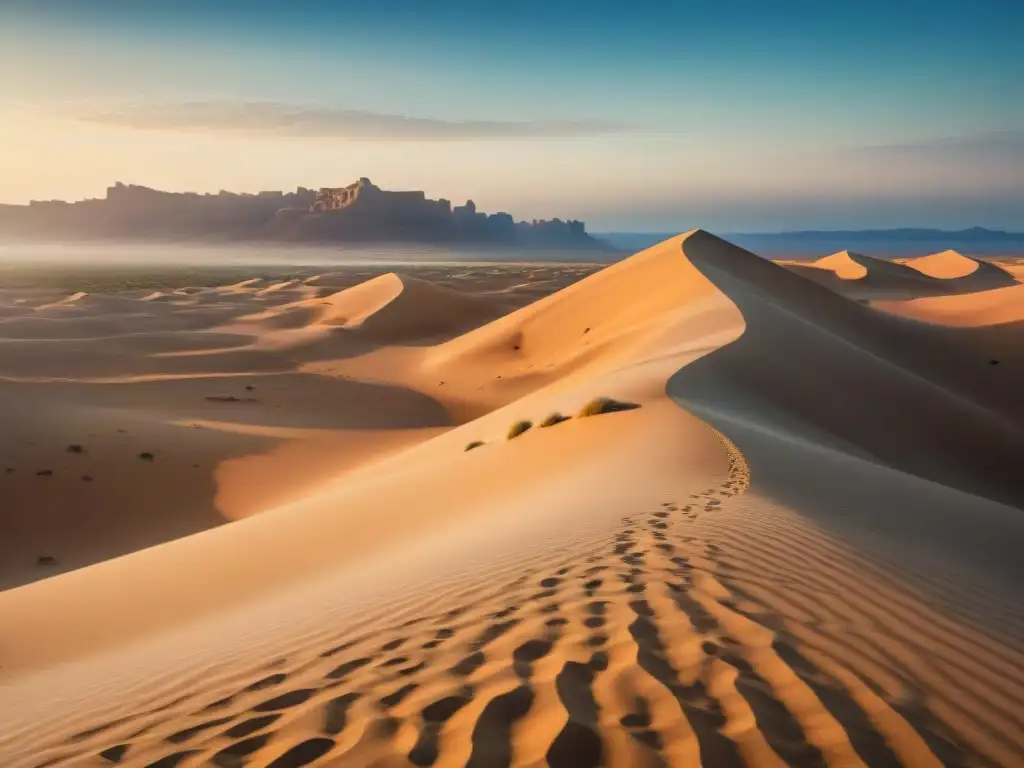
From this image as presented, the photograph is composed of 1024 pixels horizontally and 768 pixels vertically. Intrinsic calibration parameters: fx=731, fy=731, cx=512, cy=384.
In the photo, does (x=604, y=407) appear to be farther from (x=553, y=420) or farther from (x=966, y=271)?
(x=966, y=271)

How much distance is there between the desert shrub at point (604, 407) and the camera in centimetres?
1059

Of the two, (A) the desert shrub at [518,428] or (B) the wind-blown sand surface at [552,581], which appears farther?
(A) the desert shrub at [518,428]

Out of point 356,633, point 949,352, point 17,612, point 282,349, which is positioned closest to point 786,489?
point 356,633

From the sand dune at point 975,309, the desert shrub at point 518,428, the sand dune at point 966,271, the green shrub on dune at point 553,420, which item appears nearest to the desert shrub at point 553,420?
the green shrub on dune at point 553,420

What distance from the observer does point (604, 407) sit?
10727 mm

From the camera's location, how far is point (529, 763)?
234 cm

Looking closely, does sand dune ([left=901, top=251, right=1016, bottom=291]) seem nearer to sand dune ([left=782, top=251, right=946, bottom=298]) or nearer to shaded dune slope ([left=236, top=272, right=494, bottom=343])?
sand dune ([left=782, top=251, right=946, bottom=298])

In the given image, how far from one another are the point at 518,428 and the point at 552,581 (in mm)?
7090

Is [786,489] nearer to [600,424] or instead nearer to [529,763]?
[600,424]

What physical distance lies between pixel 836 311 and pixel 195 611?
25.5 metres

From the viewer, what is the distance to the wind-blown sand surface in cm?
267

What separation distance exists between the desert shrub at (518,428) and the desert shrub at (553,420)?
1.28ft

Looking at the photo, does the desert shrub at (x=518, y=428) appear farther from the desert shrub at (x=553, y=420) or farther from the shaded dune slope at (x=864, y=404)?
the shaded dune slope at (x=864, y=404)

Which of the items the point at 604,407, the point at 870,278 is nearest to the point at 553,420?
the point at 604,407
